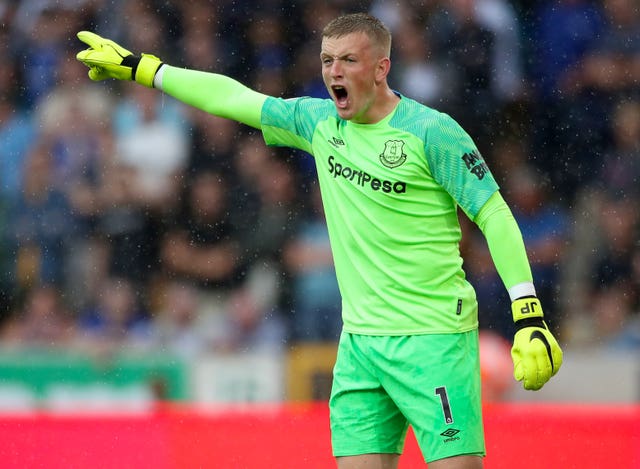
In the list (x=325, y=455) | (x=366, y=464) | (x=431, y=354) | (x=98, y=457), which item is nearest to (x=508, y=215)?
(x=431, y=354)

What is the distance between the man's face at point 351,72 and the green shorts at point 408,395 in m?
0.71

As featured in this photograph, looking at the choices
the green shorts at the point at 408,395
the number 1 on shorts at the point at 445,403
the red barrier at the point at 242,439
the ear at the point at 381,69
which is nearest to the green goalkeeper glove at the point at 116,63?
the ear at the point at 381,69

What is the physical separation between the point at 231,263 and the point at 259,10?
193cm

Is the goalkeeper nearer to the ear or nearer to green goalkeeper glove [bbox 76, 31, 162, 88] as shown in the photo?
the ear

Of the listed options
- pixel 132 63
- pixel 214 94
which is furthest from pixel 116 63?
pixel 214 94

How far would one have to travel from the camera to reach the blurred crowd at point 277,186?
774 cm

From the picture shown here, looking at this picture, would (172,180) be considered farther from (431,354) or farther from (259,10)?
(431,354)

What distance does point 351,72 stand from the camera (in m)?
3.72

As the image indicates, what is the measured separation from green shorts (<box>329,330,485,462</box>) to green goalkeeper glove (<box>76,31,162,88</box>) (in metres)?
1.12

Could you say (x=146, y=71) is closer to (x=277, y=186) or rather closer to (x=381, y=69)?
(x=381, y=69)

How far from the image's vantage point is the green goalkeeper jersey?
11.9ft

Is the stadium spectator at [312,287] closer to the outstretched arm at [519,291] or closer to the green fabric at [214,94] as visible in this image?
the green fabric at [214,94]

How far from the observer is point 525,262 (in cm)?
360

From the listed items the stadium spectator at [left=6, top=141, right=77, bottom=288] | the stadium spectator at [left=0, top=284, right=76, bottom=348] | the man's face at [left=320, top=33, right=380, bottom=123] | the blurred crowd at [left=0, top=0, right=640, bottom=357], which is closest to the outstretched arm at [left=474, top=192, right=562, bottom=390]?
the man's face at [left=320, top=33, right=380, bottom=123]
